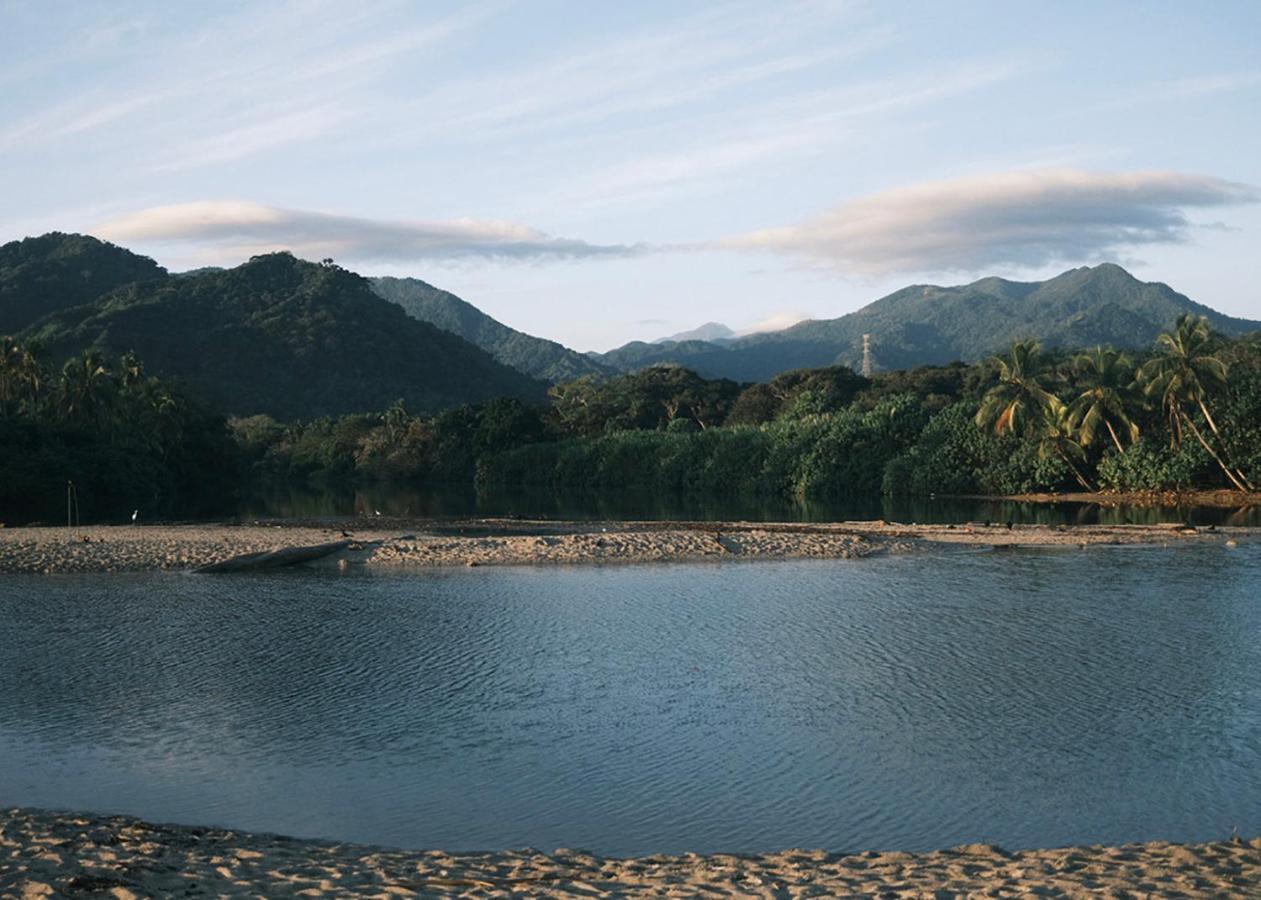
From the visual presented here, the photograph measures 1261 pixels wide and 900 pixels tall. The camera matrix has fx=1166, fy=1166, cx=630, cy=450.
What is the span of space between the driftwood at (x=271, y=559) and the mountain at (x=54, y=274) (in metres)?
132

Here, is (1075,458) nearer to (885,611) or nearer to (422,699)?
(885,611)

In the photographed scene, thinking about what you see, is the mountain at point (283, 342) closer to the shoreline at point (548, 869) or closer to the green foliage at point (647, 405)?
the green foliage at point (647, 405)

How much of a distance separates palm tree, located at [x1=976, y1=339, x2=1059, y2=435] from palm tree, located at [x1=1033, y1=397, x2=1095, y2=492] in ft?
2.18

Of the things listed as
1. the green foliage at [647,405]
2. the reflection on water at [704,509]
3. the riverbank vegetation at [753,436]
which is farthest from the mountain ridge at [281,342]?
the reflection on water at [704,509]

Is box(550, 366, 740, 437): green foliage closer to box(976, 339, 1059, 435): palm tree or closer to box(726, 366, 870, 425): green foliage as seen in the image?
box(726, 366, 870, 425): green foliage

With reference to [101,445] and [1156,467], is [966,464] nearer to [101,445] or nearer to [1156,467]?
[1156,467]

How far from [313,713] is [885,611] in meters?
14.9

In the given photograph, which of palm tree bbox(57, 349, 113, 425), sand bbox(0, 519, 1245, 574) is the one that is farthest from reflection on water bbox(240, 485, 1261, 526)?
palm tree bbox(57, 349, 113, 425)

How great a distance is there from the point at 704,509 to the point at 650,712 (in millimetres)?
49809

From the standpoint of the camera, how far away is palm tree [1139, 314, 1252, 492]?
6266cm

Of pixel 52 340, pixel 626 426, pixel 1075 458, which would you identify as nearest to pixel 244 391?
pixel 52 340

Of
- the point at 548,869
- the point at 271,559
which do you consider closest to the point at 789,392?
the point at 271,559

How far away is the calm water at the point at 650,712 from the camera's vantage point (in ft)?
45.5

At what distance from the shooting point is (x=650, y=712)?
1892 centimetres
